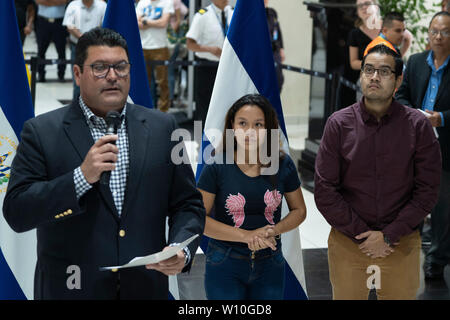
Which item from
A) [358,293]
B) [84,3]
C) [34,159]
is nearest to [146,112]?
[34,159]

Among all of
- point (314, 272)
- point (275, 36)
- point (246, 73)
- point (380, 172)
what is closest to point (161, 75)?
point (275, 36)

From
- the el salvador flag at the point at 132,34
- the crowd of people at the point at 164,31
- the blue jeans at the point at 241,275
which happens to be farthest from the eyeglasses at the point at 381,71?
the crowd of people at the point at 164,31

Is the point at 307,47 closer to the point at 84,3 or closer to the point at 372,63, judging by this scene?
the point at 84,3

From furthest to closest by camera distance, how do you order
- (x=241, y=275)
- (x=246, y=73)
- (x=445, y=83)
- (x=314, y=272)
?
(x=314, y=272) < (x=445, y=83) < (x=246, y=73) < (x=241, y=275)

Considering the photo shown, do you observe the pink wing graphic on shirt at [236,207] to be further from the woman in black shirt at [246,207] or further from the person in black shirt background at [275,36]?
the person in black shirt background at [275,36]

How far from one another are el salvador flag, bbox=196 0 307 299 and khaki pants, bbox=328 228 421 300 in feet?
1.65

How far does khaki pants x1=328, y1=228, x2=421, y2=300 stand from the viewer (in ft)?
11.2

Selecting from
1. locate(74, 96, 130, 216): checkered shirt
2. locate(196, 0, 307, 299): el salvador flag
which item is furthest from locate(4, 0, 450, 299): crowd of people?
locate(196, 0, 307, 299): el salvador flag

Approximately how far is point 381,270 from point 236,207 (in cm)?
76

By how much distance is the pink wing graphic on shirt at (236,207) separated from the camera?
332 centimetres

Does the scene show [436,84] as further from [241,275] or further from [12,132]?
[12,132]

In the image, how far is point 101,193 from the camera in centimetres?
242

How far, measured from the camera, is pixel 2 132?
3590 millimetres

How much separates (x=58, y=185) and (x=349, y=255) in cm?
165
